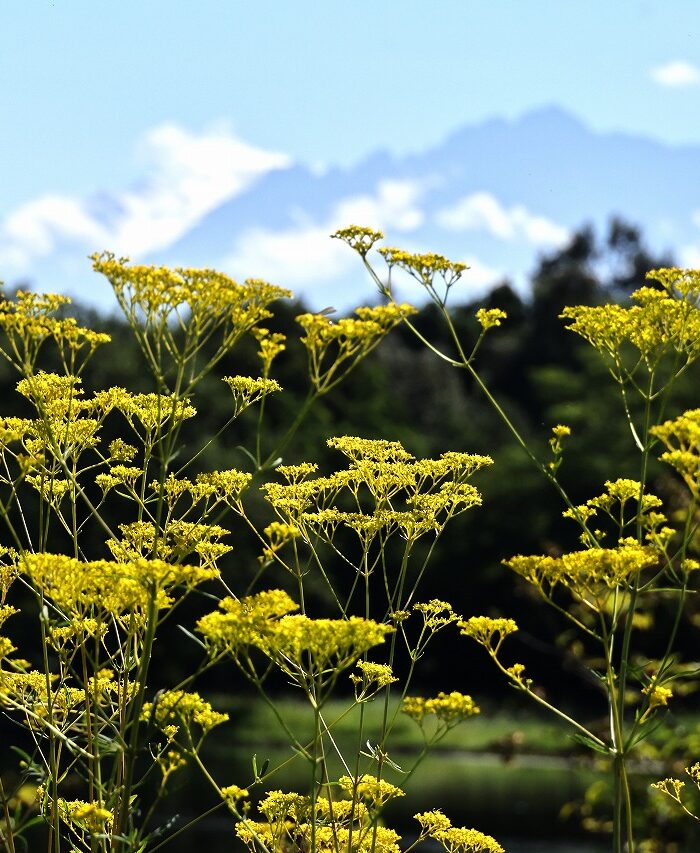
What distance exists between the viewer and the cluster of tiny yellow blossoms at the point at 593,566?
481 cm

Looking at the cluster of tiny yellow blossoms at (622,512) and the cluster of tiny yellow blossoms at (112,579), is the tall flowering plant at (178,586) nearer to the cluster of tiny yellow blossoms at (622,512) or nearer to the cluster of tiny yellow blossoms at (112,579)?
the cluster of tiny yellow blossoms at (112,579)

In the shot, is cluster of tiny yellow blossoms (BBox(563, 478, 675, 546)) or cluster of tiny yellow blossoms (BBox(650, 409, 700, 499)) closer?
cluster of tiny yellow blossoms (BBox(650, 409, 700, 499))

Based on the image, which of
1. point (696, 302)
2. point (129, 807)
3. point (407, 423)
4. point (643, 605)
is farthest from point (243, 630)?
point (407, 423)

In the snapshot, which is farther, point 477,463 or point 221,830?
point 221,830

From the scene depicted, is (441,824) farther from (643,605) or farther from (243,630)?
(643,605)

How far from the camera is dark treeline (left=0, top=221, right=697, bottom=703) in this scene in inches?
1598

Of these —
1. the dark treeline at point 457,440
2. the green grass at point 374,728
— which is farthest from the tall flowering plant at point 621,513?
the green grass at point 374,728

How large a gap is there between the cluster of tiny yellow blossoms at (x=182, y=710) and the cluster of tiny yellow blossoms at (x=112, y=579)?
0.34 m

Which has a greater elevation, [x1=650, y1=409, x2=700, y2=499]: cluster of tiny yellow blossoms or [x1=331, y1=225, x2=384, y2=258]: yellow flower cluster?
[x1=331, y1=225, x2=384, y2=258]: yellow flower cluster

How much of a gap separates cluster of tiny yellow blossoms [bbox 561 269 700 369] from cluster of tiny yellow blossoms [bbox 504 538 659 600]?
2.94 feet

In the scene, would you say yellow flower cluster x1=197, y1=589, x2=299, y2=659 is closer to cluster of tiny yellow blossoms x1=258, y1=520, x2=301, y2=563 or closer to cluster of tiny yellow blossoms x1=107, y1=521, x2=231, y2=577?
cluster of tiny yellow blossoms x1=258, y1=520, x2=301, y2=563

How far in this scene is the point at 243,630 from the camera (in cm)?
423

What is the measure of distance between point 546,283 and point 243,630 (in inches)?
3068

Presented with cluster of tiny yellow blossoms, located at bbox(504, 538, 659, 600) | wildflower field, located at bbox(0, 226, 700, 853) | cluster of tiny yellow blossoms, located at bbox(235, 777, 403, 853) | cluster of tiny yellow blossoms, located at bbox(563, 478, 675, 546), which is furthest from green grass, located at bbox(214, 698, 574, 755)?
cluster of tiny yellow blossoms, located at bbox(504, 538, 659, 600)
